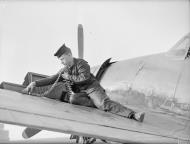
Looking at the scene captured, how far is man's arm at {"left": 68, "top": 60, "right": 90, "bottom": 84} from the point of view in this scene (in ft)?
17.9

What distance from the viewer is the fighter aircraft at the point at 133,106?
333cm

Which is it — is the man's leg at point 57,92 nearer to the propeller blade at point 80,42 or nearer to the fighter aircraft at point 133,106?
the fighter aircraft at point 133,106

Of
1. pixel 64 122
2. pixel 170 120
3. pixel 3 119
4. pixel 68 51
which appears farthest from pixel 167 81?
pixel 3 119

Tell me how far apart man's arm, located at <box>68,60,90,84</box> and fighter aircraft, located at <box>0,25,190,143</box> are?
49 centimetres

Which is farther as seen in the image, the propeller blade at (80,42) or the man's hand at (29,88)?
the propeller blade at (80,42)


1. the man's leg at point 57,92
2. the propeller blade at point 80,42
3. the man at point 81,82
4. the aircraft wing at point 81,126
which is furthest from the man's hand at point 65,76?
the propeller blade at point 80,42

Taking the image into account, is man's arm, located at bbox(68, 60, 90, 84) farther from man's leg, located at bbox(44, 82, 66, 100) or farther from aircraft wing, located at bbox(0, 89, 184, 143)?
aircraft wing, located at bbox(0, 89, 184, 143)

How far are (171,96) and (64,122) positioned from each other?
2.39m

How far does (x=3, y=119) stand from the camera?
9.95ft

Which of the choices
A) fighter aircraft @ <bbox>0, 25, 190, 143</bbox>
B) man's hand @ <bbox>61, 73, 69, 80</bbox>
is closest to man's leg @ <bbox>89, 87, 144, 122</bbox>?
fighter aircraft @ <bbox>0, 25, 190, 143</bbox>

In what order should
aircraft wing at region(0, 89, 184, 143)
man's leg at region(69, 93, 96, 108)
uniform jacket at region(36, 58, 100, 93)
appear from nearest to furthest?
aircraft wing at region(0, 89, 184, 143) → man's leg at region(69, 93, 96, 108) → uniform jacket at region(36, 58, 100, 93)

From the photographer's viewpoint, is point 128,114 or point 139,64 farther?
point 139,64

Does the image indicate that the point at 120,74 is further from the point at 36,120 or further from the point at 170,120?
the point at 36,120

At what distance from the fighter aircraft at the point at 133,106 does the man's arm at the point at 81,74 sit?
0.49 m
